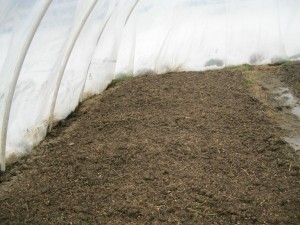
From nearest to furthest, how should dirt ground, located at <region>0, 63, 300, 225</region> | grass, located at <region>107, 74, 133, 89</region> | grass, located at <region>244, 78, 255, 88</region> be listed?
dirt ground, located at <region>0, 63, 300, 225</region> < grass, located at <region>244, 78, 255, 88</region> < grass, located at <region>107, 74, 133, 89</region>

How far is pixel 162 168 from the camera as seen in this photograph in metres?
3.51

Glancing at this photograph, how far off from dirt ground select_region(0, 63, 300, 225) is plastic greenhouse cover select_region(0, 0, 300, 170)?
1.69ft

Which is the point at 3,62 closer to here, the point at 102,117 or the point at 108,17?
the point at 102,117

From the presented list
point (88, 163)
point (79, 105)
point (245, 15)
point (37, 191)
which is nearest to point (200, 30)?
point (245, 15)

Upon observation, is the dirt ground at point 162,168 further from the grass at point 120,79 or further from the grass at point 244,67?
the grass at point 244,67

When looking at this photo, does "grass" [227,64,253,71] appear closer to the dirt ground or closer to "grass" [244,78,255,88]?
"grass" [244,78,255,88]

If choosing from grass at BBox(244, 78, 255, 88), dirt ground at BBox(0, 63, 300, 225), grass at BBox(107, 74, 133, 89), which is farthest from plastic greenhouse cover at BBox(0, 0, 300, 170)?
grass at BBox(244, 78, 255, 88)

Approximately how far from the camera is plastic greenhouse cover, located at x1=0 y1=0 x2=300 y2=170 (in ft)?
12.0

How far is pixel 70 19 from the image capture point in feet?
14.1

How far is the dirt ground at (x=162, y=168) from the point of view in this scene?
2.90 meters

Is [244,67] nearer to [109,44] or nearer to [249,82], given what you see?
[249,82]

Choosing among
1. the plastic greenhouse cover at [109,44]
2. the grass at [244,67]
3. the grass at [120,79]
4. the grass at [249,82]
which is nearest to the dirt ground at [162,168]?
the plastic greenhouse cover at [109,44]

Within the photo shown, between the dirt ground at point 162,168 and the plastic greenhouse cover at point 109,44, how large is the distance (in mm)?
514

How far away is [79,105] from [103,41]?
139 cm
